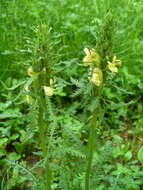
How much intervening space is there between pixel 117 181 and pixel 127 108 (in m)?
1.12

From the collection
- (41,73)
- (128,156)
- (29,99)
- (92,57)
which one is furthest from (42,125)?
(128,156)

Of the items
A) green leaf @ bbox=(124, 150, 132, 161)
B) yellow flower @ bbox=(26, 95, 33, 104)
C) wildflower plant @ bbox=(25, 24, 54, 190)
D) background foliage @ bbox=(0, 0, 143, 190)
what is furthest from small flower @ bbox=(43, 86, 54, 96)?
green leaf @ bbox=(124, 150, 132, 161)

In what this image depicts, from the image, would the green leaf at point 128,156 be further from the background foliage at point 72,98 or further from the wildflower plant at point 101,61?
the wildflower plant at point 101,61

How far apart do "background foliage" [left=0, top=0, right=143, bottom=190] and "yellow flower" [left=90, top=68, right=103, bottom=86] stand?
24 cm

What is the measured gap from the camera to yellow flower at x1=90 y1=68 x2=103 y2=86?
1517 mm

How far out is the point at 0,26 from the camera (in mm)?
3305

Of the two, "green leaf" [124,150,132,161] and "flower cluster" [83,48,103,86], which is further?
"green leaf" [124,150,132,161]

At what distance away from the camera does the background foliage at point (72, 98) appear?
2139mm

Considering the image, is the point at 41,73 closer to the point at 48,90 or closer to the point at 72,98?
the point at 48,90

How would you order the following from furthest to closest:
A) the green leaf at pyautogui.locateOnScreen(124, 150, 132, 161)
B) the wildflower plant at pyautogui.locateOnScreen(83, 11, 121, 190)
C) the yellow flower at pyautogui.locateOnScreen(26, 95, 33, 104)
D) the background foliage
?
the green leaf at pyautogui.locateOnScreen(124, 150, 132, 161) < the background foliage < the yellow flower at pyautogui.locateOnScreen(26, 95, 33, 104) < the wildflower plant at pyautogui.locateOnScreen(83, 11, 121, 190)

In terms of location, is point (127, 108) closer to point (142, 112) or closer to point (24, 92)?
point (142, 112)

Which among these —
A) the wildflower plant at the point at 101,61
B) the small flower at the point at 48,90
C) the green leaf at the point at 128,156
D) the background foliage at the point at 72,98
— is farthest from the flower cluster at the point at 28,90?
the green leaf at the point at 128,156

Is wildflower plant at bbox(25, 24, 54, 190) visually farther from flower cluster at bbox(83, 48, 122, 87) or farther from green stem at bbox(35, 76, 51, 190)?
flower cluster at bbox(83, 48, 122, 87)

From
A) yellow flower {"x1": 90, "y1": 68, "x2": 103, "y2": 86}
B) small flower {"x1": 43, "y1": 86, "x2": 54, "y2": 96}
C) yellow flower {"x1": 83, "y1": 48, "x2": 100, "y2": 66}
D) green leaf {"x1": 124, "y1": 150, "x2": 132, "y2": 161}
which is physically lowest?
green leaf {"x1": 124, "y1": 150, "x2": 132, "y2": 161}
